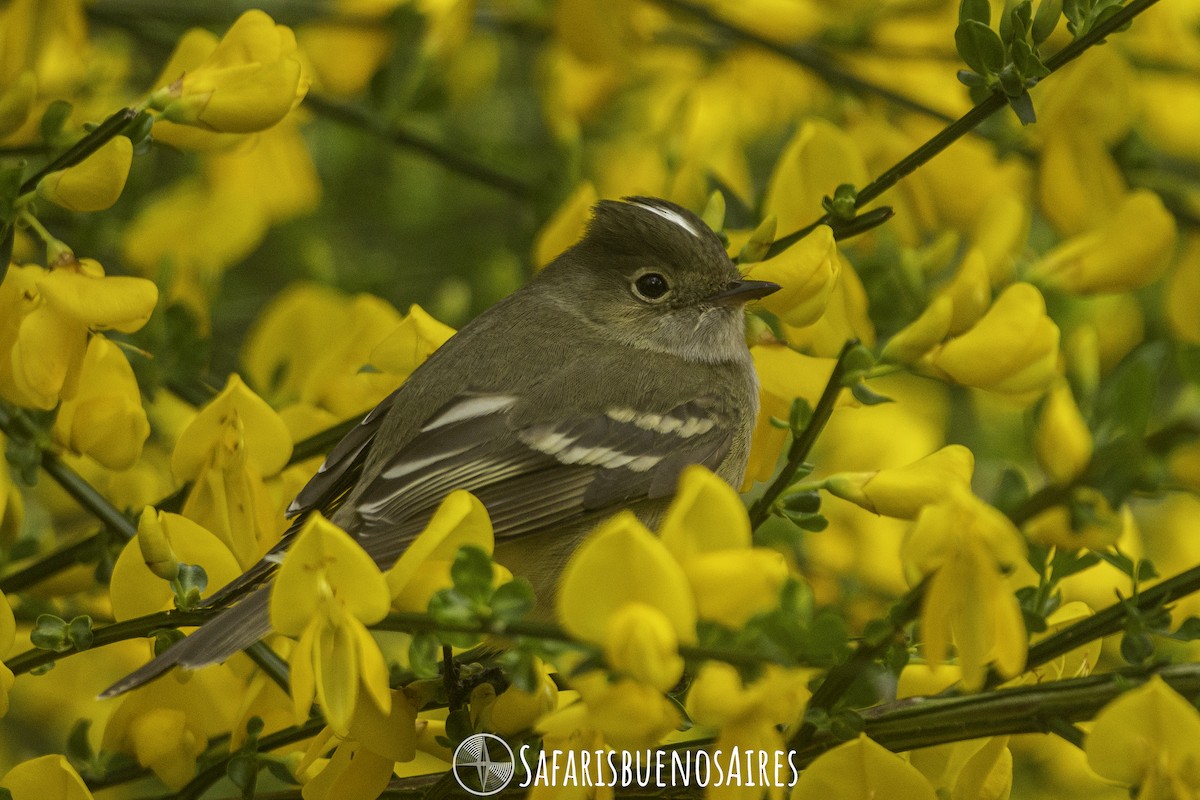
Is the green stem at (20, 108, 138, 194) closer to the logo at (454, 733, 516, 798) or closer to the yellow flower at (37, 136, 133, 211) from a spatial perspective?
the yellow flower at (37, 136, 133, 211)

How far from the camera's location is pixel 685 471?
1906 millimetres

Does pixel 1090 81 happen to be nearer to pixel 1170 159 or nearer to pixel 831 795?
pixel 831 795

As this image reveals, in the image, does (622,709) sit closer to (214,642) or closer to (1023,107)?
(214,642)

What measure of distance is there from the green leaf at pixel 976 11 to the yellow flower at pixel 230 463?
1270 mm

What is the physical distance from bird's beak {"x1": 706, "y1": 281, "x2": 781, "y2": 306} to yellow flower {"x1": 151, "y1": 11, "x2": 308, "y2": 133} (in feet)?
3.26

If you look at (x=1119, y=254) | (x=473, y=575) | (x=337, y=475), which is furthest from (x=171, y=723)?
(x=1119, y=254)

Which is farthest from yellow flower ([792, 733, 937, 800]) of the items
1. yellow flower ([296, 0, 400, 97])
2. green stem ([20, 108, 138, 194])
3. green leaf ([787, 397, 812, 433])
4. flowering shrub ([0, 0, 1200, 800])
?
yellow flower ([296, 0, 400, 97])

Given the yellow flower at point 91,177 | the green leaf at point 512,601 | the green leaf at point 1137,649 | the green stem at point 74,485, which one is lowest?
the green leaf at point 1137,649

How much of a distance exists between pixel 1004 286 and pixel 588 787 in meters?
1.44

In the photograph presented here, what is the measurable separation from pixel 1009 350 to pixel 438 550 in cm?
103

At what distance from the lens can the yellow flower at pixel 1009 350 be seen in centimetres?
247

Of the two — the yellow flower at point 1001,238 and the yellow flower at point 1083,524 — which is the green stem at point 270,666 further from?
the yellow flower at point 1001,238

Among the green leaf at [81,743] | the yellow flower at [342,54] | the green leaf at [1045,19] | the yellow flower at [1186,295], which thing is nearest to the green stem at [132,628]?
the green leaf at [81,743]

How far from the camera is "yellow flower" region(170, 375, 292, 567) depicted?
8.18 feet
